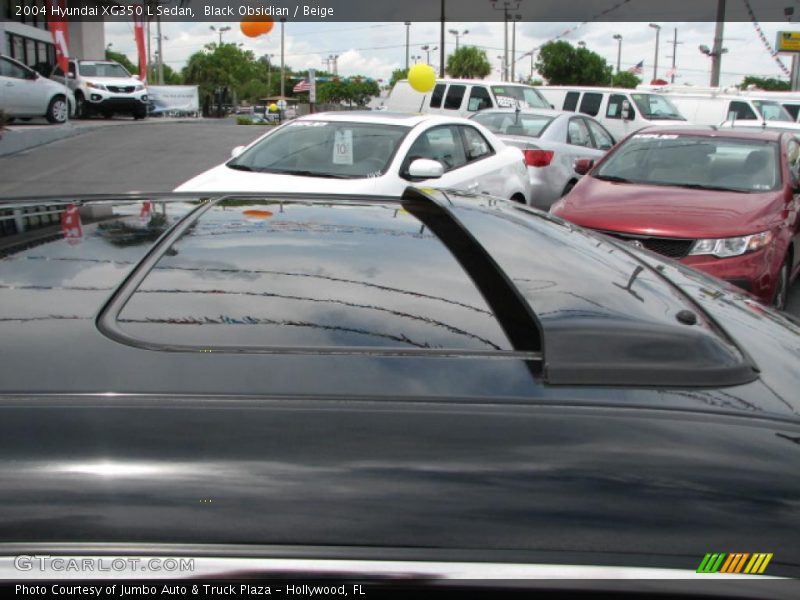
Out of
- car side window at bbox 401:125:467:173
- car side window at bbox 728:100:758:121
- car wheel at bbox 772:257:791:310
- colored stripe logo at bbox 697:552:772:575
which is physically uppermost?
car side window at bbox 728:100:758:121

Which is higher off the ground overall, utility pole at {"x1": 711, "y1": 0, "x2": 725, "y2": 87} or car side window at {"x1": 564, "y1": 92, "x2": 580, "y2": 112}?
utility pole at {"x1": 711, "y1": 0, "x2": 725, "y2": 87}

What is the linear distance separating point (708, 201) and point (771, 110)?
18946mm

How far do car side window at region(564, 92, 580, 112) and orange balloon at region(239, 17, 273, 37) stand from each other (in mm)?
9035

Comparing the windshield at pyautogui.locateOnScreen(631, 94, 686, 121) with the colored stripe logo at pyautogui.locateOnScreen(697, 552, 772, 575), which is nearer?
the colored stripe logo at pyautogui.locateOnScreen(697, 552, 772, 575)

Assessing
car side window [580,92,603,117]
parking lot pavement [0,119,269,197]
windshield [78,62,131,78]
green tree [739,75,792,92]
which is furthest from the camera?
green tree [739,75,792,92]

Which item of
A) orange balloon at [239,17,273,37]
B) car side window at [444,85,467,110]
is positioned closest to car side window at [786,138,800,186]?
orange balloon at [239,17,273,37]

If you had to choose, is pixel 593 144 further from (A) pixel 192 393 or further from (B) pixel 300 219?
(A) pixel 192 393

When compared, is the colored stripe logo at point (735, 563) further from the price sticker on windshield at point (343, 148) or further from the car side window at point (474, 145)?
the car side window at point (474, 145)

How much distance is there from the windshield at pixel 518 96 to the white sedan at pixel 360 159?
400 inches

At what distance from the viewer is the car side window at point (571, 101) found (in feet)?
70.4

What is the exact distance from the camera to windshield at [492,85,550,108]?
18672mm

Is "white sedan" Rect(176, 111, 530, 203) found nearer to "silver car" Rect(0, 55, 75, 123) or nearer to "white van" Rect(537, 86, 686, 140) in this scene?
"white van" Rect(537, 86, 686, 140)

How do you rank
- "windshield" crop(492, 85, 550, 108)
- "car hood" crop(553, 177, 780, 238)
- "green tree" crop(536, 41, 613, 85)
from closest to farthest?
"car hood" crop(553, 177, 780, 238)
"windshield" crop(492, 85, 550, 108)
"green tree" crop(536, 41, 613, 85)

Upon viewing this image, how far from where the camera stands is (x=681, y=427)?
119 cm
